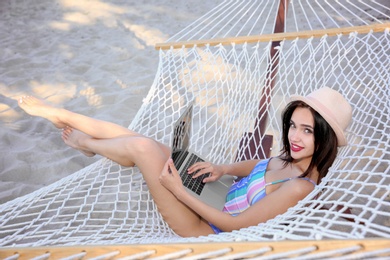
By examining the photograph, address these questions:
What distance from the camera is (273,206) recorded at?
113cm

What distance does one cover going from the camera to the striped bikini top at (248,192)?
1271mm

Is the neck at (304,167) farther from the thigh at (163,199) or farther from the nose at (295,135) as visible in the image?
the thigh at (163,199)

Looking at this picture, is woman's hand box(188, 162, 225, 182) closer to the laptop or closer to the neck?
the laptop

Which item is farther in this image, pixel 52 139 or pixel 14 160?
pixel 52 139

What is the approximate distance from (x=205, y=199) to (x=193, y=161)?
154mm

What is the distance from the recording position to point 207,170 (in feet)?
4.65

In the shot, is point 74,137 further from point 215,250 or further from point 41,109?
point 215,250

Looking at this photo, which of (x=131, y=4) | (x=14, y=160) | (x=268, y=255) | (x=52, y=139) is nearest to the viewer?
(x=268, y=255)

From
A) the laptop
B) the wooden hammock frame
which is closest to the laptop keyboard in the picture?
the laptop

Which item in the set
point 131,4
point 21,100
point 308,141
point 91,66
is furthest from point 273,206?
point 131,4

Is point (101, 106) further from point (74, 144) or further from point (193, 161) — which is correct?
point (193, 161)

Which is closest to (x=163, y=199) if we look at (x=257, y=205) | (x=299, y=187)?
(x=257, y=205)

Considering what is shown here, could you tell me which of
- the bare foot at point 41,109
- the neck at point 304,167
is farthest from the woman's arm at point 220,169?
the bare foot at point 41,109

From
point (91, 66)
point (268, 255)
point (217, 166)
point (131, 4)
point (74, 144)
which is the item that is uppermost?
point (131, 4)
